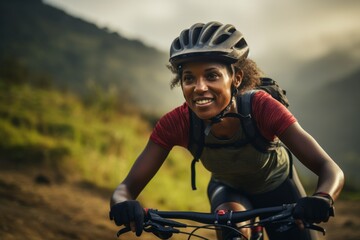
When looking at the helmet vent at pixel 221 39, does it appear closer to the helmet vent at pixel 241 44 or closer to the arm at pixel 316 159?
the helmet vent at pixel 241 44

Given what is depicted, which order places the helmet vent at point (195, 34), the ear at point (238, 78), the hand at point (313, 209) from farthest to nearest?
the ear at point (238, 78) → the helmet vent at point (195, 34) → the hand at point (313, 209)

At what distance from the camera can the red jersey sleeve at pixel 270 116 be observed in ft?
8.55

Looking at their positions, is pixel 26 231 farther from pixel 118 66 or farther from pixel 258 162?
pixel 118 66

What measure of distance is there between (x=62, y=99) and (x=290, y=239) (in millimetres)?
10727

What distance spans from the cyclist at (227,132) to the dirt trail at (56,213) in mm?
2625

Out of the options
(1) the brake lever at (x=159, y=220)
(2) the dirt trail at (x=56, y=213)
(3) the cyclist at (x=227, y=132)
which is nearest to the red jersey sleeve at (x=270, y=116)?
(3) the cyclist at (x=227, y=132)

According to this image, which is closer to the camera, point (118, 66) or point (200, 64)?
point (200, 64)

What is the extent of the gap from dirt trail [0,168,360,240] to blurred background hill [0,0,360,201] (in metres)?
0.99

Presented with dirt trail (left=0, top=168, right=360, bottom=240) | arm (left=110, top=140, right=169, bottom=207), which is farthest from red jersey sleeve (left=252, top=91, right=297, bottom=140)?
dirt trail (left=0, top=168, right=360, bottom=240)

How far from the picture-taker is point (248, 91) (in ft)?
9.83

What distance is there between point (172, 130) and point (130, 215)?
833mm

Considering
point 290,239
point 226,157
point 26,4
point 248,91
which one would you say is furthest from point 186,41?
point 26,4

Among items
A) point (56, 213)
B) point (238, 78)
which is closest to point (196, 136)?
point (238, 78)

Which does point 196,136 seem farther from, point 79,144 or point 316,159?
point 79,144
